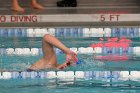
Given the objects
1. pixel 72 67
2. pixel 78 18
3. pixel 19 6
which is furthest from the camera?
pixel 19 6

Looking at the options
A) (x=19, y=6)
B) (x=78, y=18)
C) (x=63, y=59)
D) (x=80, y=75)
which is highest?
(x=19, y=6)

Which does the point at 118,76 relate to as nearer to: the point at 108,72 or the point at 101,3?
the point at 108,72

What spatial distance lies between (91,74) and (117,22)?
338 centimetres

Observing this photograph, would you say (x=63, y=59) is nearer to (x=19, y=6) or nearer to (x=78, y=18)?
(x=78, y=18)

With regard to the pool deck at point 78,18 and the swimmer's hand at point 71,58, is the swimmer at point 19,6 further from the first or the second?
the swimmer's hand at point 71,58

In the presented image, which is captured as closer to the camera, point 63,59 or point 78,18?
point 63,59

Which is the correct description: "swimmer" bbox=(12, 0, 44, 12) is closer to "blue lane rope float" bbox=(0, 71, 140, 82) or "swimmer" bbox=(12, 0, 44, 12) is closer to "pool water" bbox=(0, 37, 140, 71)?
"pool water" bbox=(0, 37, 140, 71)

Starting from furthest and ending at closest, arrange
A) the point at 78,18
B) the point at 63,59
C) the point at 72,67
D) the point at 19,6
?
the point at 19,6 < the point at 78,18 < the point at 63,59 < the point at 72,67

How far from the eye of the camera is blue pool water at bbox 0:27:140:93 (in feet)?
15.1

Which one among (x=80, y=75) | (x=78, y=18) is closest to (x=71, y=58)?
(x=80, y=75)

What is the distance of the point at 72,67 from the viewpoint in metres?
5.28

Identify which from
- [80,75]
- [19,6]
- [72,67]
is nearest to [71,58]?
[80,75]

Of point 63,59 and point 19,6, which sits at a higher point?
point 19,6

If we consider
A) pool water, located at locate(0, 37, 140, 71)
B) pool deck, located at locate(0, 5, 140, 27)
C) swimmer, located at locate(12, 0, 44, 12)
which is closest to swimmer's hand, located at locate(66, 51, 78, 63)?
pool water, located at locate(0, 37, 140, 71)
